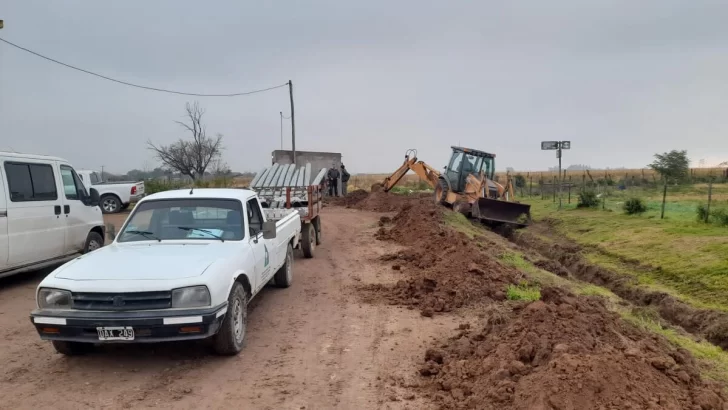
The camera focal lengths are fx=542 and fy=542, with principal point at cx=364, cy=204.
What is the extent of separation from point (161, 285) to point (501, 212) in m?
15.8

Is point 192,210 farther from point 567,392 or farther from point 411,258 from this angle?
point 411,258

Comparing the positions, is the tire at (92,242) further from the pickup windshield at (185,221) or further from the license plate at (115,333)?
the license plate at (115,333)

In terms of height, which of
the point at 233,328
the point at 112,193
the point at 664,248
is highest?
the point at 112,193

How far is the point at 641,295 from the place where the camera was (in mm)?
10680

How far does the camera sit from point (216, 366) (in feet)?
17.8

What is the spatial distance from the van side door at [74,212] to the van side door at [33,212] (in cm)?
18

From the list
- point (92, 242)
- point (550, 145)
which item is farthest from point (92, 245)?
point (550, 145)

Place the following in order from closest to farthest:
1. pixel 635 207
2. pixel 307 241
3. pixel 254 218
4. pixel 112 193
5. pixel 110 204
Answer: pixel 254 218, pixel 307 241, pixel 635 207, pixel 112 193, pixel 110 204

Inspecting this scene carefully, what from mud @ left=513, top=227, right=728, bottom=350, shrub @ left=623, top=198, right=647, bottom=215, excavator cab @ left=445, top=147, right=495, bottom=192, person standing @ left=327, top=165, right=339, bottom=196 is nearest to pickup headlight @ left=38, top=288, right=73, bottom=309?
mud @ left=513, top=227, right=728, bottom=350

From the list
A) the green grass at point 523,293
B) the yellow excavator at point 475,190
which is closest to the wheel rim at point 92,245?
the green grass at point 523,293

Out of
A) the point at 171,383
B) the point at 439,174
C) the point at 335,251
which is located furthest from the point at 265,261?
the point at 439,174

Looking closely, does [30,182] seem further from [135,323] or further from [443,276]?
[443,276]

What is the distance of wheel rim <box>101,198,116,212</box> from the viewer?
2311 cm

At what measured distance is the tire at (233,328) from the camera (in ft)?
18.0
